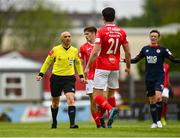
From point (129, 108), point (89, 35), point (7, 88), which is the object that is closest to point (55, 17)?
point (7, 88)

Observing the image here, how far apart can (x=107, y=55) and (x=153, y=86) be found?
191cm

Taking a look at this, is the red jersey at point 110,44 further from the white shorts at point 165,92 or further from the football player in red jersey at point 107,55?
the white shorts at point 165,92

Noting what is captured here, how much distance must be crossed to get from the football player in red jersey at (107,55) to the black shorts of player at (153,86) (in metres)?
1.35

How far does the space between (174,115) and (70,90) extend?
17.7m

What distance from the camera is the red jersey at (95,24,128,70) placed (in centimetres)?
2091

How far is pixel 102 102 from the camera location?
824 inches

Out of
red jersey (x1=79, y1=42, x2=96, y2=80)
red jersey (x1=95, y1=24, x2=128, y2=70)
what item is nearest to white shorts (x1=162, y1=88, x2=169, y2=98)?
red jersey (x1=79, y1=42, x2=96, y2=80)

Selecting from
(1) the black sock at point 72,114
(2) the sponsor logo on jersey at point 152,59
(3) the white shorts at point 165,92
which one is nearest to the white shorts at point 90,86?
(1) the black sock at point 72,114

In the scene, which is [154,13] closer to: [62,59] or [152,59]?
[152,59]

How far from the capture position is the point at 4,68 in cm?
4997

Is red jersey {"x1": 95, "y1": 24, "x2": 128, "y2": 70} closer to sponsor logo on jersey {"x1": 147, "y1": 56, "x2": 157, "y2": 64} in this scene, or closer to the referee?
the referee

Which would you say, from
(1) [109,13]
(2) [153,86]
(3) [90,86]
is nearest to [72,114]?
(3) [90,86]

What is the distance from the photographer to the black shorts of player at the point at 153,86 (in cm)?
2236

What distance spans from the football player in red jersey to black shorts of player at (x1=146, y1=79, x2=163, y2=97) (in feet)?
4.44
